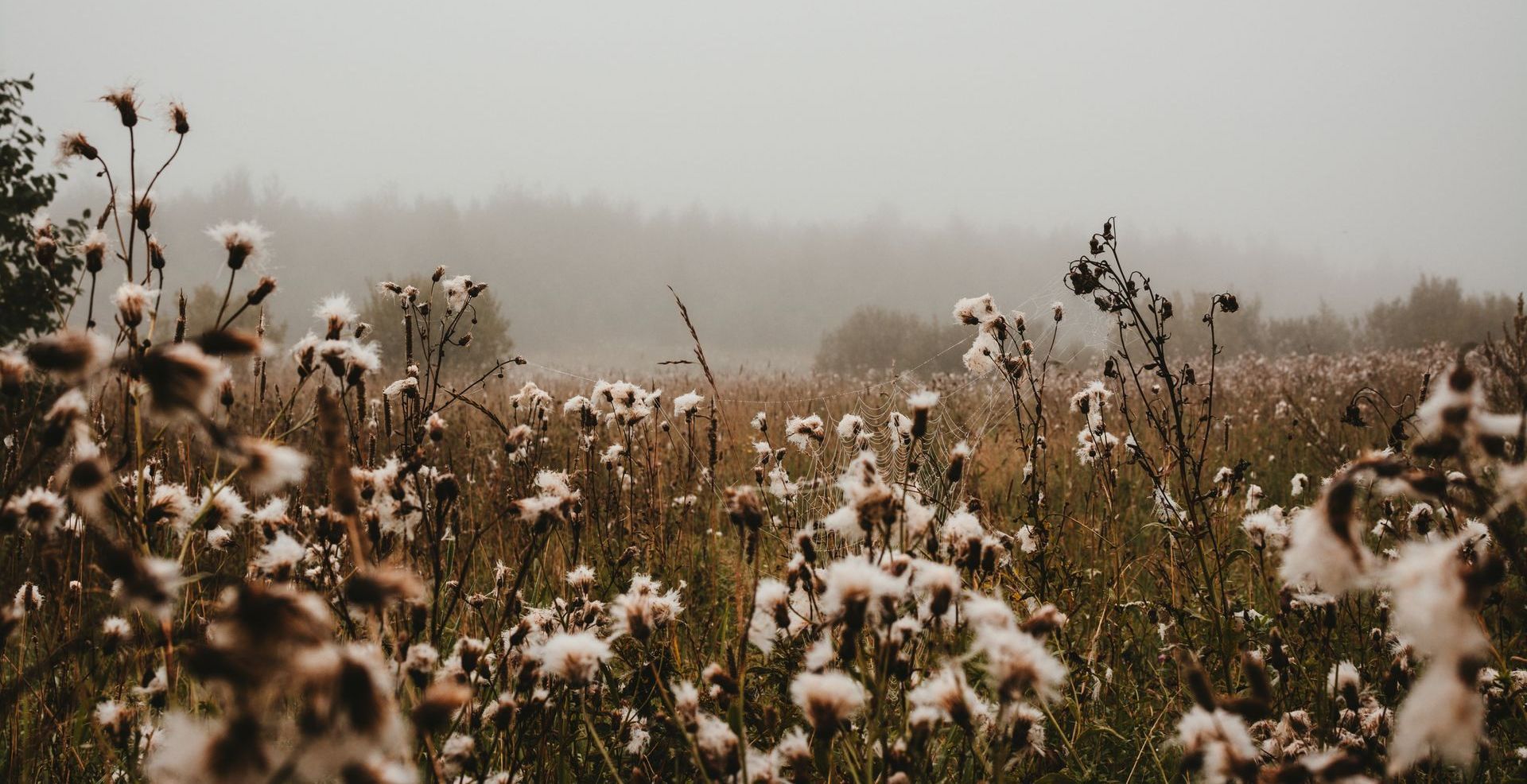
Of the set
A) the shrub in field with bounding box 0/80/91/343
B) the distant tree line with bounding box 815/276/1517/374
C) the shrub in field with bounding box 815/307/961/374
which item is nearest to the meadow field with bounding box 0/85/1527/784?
the shrub in field with bounding box 0/80/91/343

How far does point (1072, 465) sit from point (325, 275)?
89.6 meters

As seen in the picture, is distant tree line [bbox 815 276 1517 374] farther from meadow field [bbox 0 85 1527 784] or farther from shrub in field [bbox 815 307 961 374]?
meadow field [bbox 0 85 1527 784]

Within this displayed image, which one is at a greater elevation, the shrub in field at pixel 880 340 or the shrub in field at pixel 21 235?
the shrub in field at pixel 21 235

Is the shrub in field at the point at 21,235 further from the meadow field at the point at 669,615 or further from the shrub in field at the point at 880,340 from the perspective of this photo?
the shrub in field at the point at 880,340

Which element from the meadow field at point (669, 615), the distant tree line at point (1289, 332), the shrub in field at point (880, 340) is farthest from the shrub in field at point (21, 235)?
the shrub in field at point (880, 340)

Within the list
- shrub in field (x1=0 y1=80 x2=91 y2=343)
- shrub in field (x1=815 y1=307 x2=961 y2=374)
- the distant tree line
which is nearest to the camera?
shrub in field (x1=0 y1=80 x2=91 y2=343)

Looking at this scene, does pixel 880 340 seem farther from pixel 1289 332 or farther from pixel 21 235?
pixel 21 235

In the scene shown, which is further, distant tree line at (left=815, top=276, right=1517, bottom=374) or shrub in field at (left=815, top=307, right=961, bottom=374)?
shrub in field at (left=815, top=307, right=961, bottom=374)

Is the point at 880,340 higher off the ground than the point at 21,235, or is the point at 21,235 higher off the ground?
the point at 21,235

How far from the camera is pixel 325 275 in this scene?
3125 inches

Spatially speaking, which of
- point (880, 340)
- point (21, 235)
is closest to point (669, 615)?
point (21, 235)

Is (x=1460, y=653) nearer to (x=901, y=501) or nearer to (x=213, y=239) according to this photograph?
(x=901, y=501)

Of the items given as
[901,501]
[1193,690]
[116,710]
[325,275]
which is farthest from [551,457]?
[325,275]

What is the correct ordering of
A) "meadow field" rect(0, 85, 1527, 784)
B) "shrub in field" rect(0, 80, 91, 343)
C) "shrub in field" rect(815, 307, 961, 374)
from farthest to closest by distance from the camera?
"shrub in field" rect(815, 307, 961, 374) → "shrub in field" rect(0, 80, 91, 343) → "meadow field" rect(0, 85, 1527, 784)
